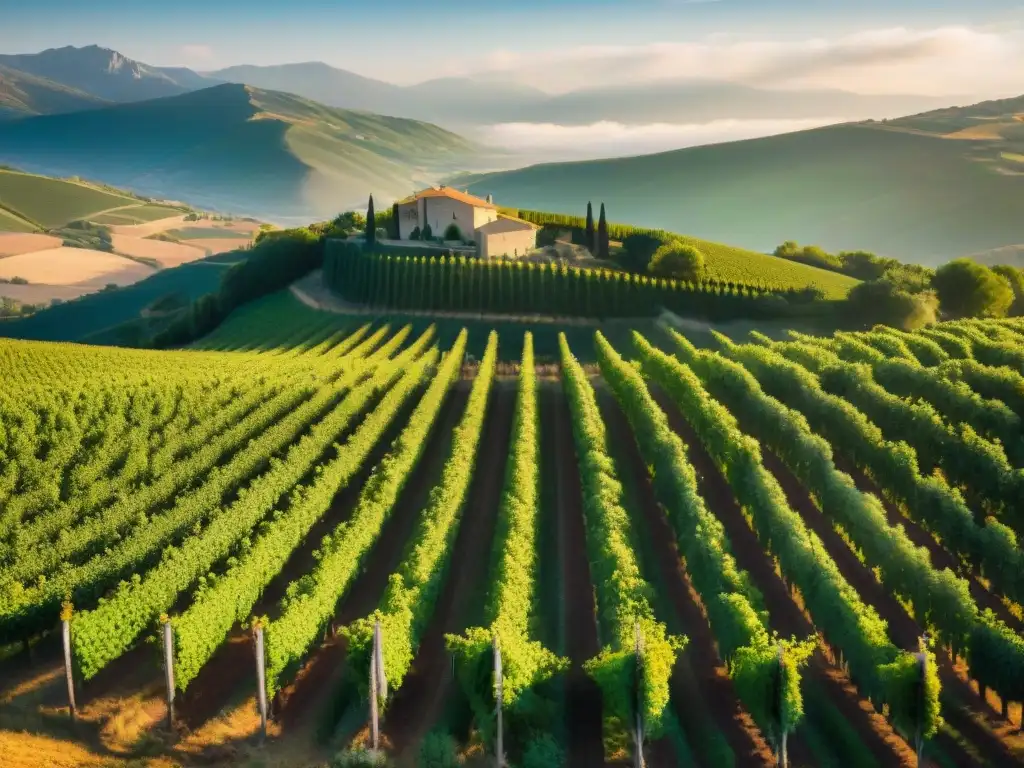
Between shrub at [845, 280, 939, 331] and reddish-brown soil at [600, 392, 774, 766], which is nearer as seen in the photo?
reddish-brown soil at [600, 392, 774, 766]

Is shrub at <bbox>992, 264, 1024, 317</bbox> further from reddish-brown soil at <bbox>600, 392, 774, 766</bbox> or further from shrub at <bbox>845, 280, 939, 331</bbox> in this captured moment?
reddish-brown soil at <bbox>600, 392, 774, 766</bbox>

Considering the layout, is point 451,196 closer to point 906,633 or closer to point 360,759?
point 906,633

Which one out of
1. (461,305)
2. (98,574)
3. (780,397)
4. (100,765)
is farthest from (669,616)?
(461,305)

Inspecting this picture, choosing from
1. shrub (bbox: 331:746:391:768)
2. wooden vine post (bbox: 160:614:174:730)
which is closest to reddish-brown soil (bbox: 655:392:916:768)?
shrub (bbox: 331:746:391:768)

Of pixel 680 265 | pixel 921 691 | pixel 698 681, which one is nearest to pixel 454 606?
pixel 698 681

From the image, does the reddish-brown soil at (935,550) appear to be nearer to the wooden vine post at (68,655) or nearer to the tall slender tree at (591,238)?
the wooden vine post at (68,655)

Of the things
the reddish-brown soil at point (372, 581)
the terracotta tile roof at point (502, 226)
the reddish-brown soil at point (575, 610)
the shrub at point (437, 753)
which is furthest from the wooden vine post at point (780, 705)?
the terracotta tile roof at point (502, 226)
